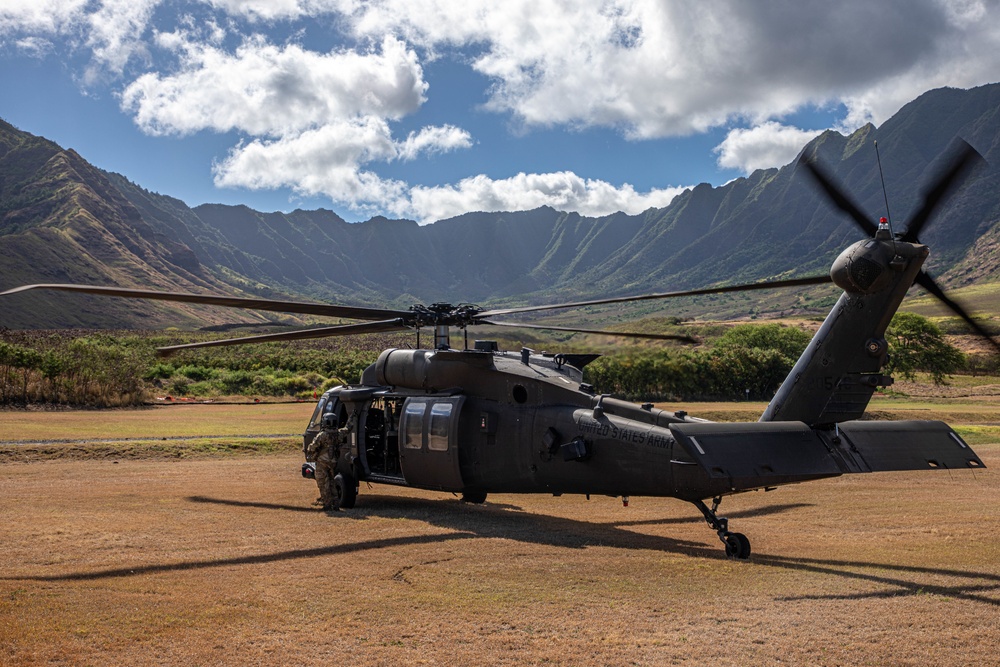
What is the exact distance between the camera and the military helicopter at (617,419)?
1266 cm

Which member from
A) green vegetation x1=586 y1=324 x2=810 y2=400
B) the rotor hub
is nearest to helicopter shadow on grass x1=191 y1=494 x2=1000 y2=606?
the rotor hub

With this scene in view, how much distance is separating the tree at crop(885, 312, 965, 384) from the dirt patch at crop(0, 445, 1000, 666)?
55.2 metres

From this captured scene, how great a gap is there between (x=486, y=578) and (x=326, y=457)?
27.1ft

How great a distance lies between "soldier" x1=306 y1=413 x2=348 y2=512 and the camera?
18.9m

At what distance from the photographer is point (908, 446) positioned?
1338 centimetres

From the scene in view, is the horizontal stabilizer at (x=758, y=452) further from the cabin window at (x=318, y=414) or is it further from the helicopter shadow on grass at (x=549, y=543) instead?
the cabin window at (x=318, y=414)

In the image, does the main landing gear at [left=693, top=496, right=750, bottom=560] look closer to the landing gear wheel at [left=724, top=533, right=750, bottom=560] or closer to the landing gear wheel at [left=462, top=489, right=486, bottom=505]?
the landing gear wheel at [left=724, top=533, right=750, bottom=560]

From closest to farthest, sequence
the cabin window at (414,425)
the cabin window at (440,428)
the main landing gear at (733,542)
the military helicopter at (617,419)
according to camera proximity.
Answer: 1. the military helicopter at (617,419)
2. the main landing gear at (733,542)
3. the cabin window at (440,428)
4. the cabin window at (414,425)

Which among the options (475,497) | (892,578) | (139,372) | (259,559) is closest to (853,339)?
(892,578)

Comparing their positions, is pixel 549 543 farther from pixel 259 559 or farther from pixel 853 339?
pixel 853 339

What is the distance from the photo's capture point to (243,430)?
39.0m

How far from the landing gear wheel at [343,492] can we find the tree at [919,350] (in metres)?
62.6

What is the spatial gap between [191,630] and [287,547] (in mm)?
4885

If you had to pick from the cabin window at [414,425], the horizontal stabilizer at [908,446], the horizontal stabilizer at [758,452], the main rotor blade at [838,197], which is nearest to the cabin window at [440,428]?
the cabin window at [414,425]
